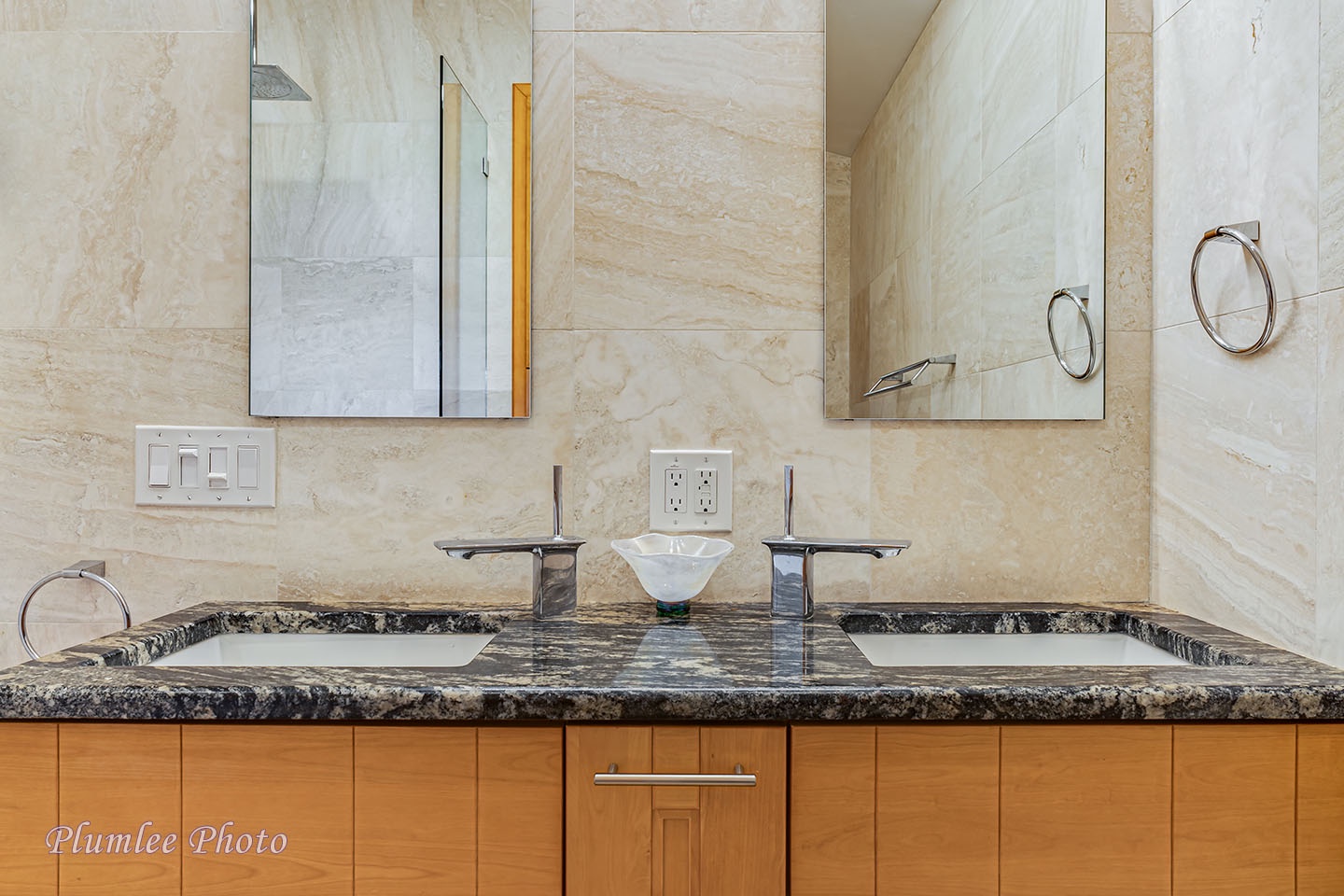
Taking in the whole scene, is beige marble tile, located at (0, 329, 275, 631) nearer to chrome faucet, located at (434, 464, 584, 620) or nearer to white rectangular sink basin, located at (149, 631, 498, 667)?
white rectangular sink basin, located at (149, 631, 498, 667)

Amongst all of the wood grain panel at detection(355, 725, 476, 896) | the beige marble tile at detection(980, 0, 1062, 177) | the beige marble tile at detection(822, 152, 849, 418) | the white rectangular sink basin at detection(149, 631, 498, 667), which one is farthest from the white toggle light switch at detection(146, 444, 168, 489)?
the beige marble tile at detection(980, 0, 1062, 177)

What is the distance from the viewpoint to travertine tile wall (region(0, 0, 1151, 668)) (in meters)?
1.40

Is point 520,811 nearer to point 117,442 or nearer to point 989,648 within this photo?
point 989,648

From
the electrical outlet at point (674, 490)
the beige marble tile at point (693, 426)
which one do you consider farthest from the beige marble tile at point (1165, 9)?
the electrical outlet at point (674, 490)

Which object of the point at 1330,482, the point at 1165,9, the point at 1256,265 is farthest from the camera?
the point at 1165,9

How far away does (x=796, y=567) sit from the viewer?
1299mm

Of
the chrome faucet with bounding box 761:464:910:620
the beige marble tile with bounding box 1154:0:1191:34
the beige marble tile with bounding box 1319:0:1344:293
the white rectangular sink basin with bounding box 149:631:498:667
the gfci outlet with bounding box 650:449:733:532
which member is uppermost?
the beige marble tile with bounding box 1154:0:1191:34

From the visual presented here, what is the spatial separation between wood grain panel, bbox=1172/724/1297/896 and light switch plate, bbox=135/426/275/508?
1.33 meters

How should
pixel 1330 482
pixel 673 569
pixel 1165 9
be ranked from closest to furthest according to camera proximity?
pixel 1330 482, pixel 673 569, pixel 1165 9

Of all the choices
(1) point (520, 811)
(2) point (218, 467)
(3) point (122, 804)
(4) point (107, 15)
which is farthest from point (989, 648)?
(4) point (107, 15)


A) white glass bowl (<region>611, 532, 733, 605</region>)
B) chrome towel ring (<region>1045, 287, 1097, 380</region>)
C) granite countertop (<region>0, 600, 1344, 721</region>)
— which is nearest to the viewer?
granite countertop (<region>0, 600, 1344, 721</region>)

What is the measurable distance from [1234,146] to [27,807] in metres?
1.67

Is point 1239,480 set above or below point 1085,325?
below

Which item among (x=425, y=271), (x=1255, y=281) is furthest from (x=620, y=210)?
(x=1255, y=281)
